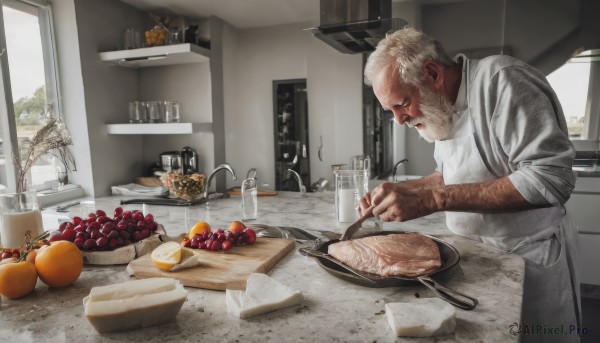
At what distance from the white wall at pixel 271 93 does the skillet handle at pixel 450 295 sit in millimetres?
2807

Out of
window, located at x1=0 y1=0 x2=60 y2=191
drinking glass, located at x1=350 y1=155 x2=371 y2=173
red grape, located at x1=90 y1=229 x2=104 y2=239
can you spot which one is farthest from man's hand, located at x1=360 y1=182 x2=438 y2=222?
window, located at x1=0 y1=0 x2=60 y2=191

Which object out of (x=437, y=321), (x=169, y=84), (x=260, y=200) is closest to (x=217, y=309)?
(x=437, y=321)

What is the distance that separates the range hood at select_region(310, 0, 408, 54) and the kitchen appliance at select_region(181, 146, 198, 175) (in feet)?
5.27

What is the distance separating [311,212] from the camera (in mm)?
2074

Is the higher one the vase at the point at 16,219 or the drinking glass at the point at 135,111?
the drinking glass at the point at 135,111

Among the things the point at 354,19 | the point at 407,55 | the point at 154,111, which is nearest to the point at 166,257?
the point at 407,55

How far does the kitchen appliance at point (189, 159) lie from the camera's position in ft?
11.0

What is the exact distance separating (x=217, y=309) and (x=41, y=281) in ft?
1.90

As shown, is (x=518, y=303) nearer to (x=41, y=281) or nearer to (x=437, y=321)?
(x=437, y=321)

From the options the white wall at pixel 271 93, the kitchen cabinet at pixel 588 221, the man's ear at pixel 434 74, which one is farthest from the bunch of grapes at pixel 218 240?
the kitchen cabinet at pixel 588 221

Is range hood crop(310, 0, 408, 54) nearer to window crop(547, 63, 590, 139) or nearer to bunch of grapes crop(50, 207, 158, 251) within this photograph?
bunch of grapes crop(50, 207, 158, 251)

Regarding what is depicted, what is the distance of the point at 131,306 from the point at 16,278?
0.40 metres

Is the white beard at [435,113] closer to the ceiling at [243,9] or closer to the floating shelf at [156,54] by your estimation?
the floating shelf at [156,54]

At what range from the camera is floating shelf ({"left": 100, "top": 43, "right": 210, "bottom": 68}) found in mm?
2832
